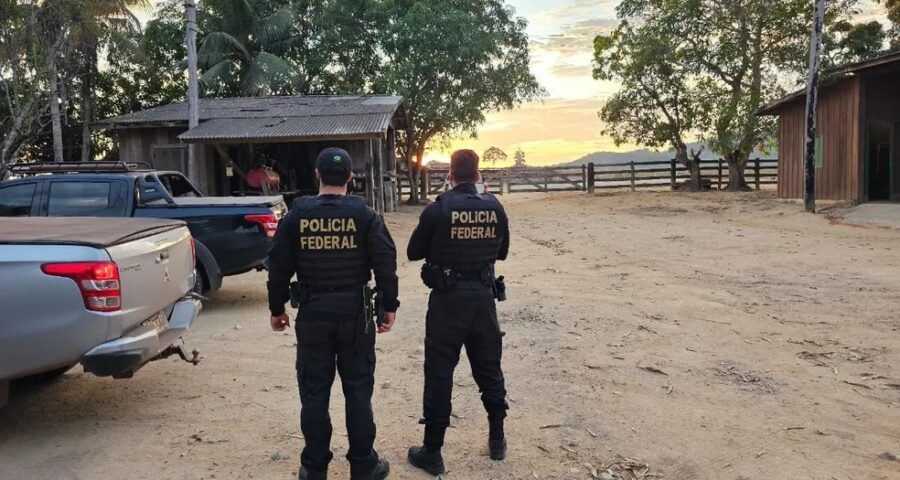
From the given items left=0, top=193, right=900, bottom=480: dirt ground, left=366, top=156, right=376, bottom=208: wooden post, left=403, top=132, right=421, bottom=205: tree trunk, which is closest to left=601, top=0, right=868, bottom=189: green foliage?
left=403, top=132, right=421, bottom=205: tree trunk

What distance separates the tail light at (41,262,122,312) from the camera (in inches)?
145

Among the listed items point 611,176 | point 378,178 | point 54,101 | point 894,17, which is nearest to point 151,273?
point 378,178

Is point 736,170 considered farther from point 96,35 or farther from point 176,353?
point 176,353

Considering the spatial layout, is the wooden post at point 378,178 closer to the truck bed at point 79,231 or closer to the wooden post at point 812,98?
the wooden post at point 812,98

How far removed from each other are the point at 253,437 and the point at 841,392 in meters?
3.99

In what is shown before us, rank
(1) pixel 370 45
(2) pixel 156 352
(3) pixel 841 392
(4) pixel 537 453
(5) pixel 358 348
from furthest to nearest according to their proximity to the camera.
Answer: (1) pixel 370 45 → (3) pixel 841 392 → (2) pixel 156 352 → (4) pixel 537 453 → (5) pixel 358 348

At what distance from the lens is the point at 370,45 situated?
27453 millimetres

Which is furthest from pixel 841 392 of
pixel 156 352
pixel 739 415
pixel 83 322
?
pixel 83 322

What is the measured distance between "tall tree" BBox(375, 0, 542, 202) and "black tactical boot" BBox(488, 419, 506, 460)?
20660 mm

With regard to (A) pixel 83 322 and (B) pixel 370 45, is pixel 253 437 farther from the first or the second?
(B) pixel 370 45

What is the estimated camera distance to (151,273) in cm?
425

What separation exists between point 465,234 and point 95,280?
6.63ft

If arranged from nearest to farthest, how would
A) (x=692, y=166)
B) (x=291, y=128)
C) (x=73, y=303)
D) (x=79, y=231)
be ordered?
1. (x=73, y=303)
2. (x=79, y=231)
3. (x=291, y=128)
4. (x=692, y=166)

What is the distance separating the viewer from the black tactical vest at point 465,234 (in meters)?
3.74
